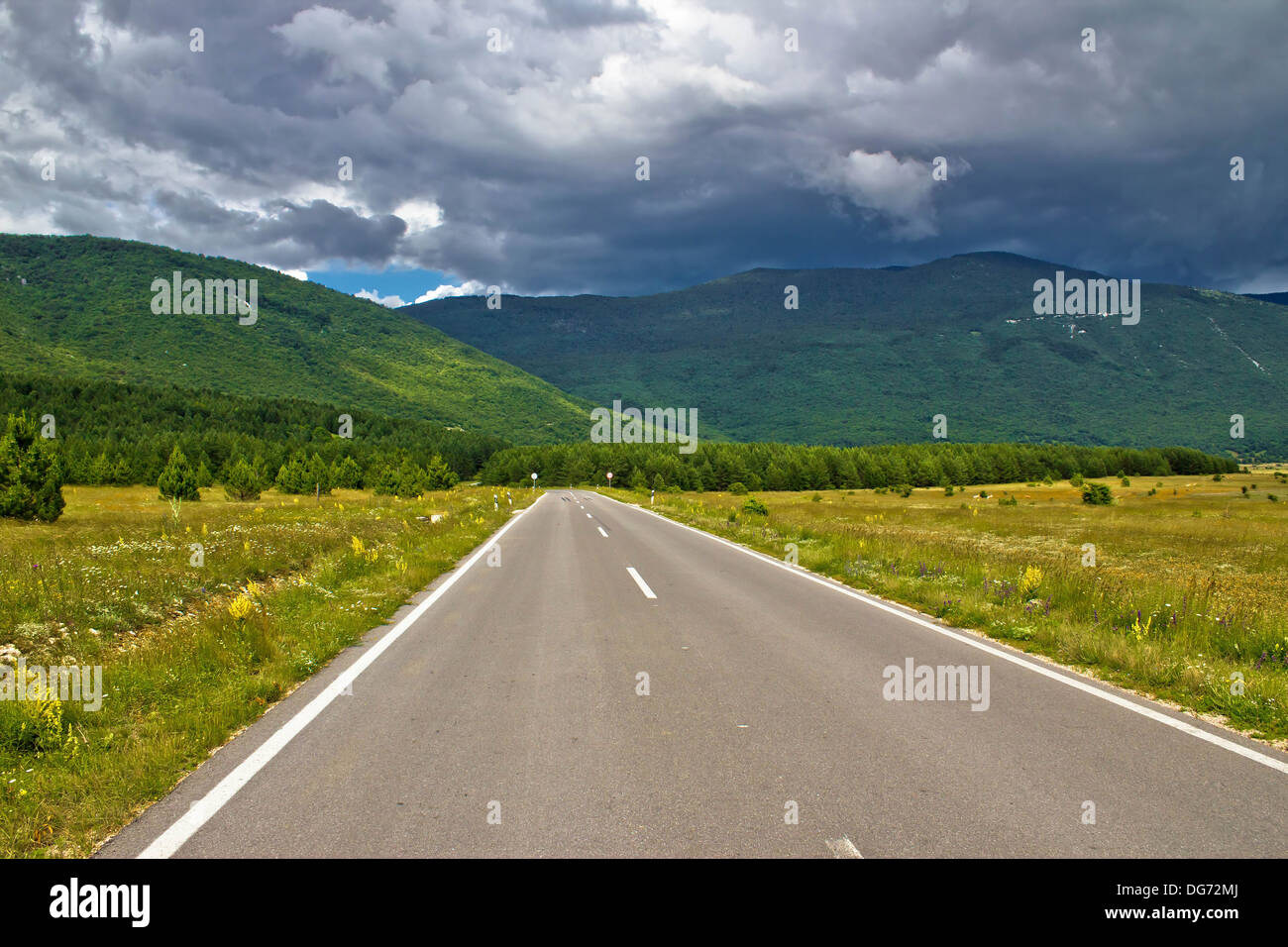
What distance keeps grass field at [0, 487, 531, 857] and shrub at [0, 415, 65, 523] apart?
2877cm

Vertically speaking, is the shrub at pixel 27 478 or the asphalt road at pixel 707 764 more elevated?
the shrub at pixel 27 478

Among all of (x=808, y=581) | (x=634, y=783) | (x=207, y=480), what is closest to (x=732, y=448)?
(x=207, y=480)

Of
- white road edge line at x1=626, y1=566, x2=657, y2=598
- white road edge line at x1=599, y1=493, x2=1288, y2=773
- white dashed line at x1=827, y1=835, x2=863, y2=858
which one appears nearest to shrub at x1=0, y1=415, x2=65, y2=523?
white road edge line at x1=626, y1=566, x2=657, y2=598

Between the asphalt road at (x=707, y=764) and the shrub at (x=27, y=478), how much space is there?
4408 cm

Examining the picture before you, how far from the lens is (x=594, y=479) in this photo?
476ft

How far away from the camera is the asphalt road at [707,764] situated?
11.4 feet

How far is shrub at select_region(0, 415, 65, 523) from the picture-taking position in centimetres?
3803

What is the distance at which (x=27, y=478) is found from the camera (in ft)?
127

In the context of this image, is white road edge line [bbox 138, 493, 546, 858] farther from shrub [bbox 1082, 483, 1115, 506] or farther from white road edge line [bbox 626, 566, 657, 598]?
shrub [bbox 1082, 483, 1115, 506]

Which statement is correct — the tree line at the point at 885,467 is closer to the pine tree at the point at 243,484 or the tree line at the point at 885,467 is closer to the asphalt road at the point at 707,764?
the pine tree at the point at 243,484

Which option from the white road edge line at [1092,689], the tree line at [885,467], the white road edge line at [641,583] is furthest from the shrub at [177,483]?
the white road edge line at [1092,689]

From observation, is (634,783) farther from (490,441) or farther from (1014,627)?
(490,441)

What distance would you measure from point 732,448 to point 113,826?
138846 mm
